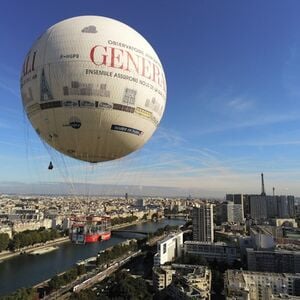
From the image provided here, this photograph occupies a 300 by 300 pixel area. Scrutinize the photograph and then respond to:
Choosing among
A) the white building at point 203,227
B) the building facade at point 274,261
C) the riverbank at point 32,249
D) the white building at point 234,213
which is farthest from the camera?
the white building at point 234,213

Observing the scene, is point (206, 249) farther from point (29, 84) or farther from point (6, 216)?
point (6, 216)

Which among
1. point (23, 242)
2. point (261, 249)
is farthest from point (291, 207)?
point (23, 242)

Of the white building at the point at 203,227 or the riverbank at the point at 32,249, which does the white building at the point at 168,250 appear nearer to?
the white building at the point at 203,227

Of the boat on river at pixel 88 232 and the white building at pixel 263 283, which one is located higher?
the boat on river at pixel 88 232

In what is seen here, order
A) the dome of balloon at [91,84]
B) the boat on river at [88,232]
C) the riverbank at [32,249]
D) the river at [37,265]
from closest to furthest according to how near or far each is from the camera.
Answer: the dome of balloon at [91,84], the river at [37,265], the riverbank at [32,249], the boat on river at [88,232]

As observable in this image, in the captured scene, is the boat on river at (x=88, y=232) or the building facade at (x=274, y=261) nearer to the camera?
the building facade at (x=274, y=261)

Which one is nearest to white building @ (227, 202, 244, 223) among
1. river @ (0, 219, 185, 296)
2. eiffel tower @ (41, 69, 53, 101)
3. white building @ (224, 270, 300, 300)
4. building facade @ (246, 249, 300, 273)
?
river @ (0, 219, 185, 296)

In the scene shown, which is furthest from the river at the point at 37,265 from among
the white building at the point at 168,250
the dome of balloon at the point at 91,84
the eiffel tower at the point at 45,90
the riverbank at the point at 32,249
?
the eiffel tower at the point at 45,90

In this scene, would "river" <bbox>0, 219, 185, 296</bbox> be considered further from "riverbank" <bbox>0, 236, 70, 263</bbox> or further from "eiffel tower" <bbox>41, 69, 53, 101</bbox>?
"eiffel tower" <bbox>41, 69, 53, 101</bbox>
